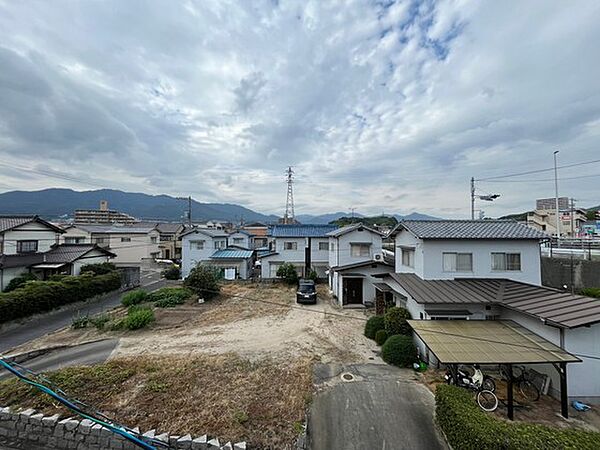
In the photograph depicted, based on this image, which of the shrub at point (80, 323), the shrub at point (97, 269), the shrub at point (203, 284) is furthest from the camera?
the shrub at point (97, 269)

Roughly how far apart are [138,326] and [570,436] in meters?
16.4

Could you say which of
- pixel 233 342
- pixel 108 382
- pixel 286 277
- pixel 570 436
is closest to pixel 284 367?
pixel 233 342

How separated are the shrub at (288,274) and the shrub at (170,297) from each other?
8.47m

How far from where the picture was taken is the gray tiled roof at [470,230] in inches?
537

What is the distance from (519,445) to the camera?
5.14 meters

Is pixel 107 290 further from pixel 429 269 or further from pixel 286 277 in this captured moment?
pixel 429 269

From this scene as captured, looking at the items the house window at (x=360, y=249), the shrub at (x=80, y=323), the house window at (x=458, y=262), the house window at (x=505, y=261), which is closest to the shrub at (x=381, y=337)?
the house window at (x=458, y=262)

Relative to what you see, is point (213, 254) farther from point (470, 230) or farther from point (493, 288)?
point (493, 288)

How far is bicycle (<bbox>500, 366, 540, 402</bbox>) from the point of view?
826cm

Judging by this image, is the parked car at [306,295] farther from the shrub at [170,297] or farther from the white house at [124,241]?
the white house at [124,241]

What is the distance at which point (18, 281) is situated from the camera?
20406 mm

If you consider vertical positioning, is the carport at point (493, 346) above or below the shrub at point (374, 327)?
above

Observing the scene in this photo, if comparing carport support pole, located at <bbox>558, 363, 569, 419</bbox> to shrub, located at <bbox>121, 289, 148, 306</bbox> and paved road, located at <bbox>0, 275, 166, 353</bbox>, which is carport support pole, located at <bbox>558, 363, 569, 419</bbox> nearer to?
paved road, located at <bbox>0, 275, 166, 353</bbox>

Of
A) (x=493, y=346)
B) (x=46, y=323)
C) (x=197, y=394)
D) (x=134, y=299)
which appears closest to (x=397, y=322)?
(x=493, y=346)
